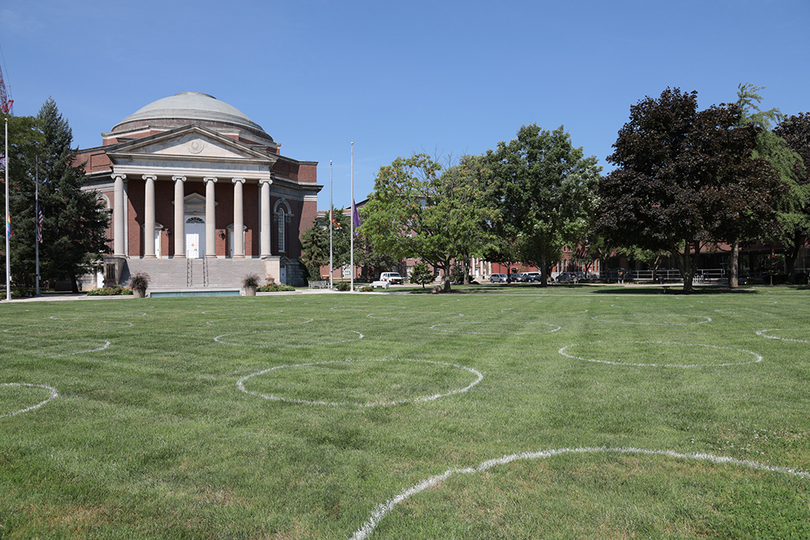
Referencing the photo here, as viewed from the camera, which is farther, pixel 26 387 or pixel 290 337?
pixel 290 337

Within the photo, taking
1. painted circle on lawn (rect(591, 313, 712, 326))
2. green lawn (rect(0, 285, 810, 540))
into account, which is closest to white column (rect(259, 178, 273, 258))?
painted circle on lawn (rect(591, 313, 712, 326))

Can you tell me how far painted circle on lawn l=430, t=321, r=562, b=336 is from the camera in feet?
36.9

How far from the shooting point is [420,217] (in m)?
33.7

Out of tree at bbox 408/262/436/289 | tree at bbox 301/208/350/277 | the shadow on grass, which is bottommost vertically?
the shadow on grass

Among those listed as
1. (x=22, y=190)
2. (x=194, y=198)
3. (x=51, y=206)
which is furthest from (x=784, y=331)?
(x=194, y=198)

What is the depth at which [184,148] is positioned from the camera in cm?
5000

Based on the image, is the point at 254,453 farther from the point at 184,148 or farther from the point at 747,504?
the point at 184,148

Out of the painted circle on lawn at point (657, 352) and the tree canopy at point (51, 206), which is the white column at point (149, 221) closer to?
the tree canopy at point (51, 206)

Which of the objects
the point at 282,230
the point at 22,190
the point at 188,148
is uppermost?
the point at 188,148

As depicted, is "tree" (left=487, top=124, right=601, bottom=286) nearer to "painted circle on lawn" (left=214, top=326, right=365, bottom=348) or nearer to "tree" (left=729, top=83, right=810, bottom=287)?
"tree" (left=729, top=83, right=810, bottom=287)

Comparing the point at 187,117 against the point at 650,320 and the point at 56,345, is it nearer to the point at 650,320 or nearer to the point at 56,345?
the point at 56,345

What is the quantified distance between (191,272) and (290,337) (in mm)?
38958

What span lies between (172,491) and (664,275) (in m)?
66.1

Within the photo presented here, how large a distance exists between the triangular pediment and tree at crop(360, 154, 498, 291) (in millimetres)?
22251
